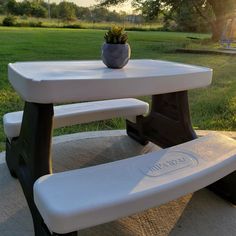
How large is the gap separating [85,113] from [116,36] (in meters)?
0.63

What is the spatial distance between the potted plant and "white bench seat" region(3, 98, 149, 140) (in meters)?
0.48

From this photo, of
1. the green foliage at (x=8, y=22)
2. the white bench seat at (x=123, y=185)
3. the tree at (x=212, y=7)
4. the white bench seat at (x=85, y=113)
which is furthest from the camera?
the green foliage at (x=8, y=22)

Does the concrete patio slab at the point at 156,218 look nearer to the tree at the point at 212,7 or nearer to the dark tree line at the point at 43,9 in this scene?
the tree at the point at 212,7

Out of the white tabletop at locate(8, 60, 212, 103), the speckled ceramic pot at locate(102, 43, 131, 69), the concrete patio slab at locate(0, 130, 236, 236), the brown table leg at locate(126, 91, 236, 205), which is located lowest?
the concrete patio slab at locate(0, 130, 236, 236)

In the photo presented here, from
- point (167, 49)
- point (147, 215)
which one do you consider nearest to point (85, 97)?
point (147, 215)

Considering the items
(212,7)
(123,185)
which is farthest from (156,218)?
(212,7)

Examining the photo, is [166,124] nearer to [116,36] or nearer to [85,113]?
[85,113]

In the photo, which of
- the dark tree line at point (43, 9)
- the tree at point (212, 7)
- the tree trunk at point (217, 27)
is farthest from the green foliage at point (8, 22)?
the dark tree line at point (43, 9)

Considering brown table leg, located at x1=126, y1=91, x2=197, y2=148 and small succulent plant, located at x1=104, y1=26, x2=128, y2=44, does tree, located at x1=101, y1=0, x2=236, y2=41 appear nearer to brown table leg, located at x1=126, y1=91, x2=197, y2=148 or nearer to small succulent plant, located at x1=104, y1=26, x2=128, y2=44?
brown table leg, located at x1=126, y1=91, x2=197, y2=148

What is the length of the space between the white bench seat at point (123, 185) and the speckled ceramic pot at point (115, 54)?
0.55 m

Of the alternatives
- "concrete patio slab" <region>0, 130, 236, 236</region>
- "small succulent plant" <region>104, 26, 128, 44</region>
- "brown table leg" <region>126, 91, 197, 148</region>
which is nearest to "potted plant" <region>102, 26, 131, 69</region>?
"small succulent plant" <region>104, 26, 128, 44</region>

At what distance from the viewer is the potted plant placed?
190cm

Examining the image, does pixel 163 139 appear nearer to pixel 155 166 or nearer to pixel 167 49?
pixel 155 166

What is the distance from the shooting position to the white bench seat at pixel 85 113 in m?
2.12
